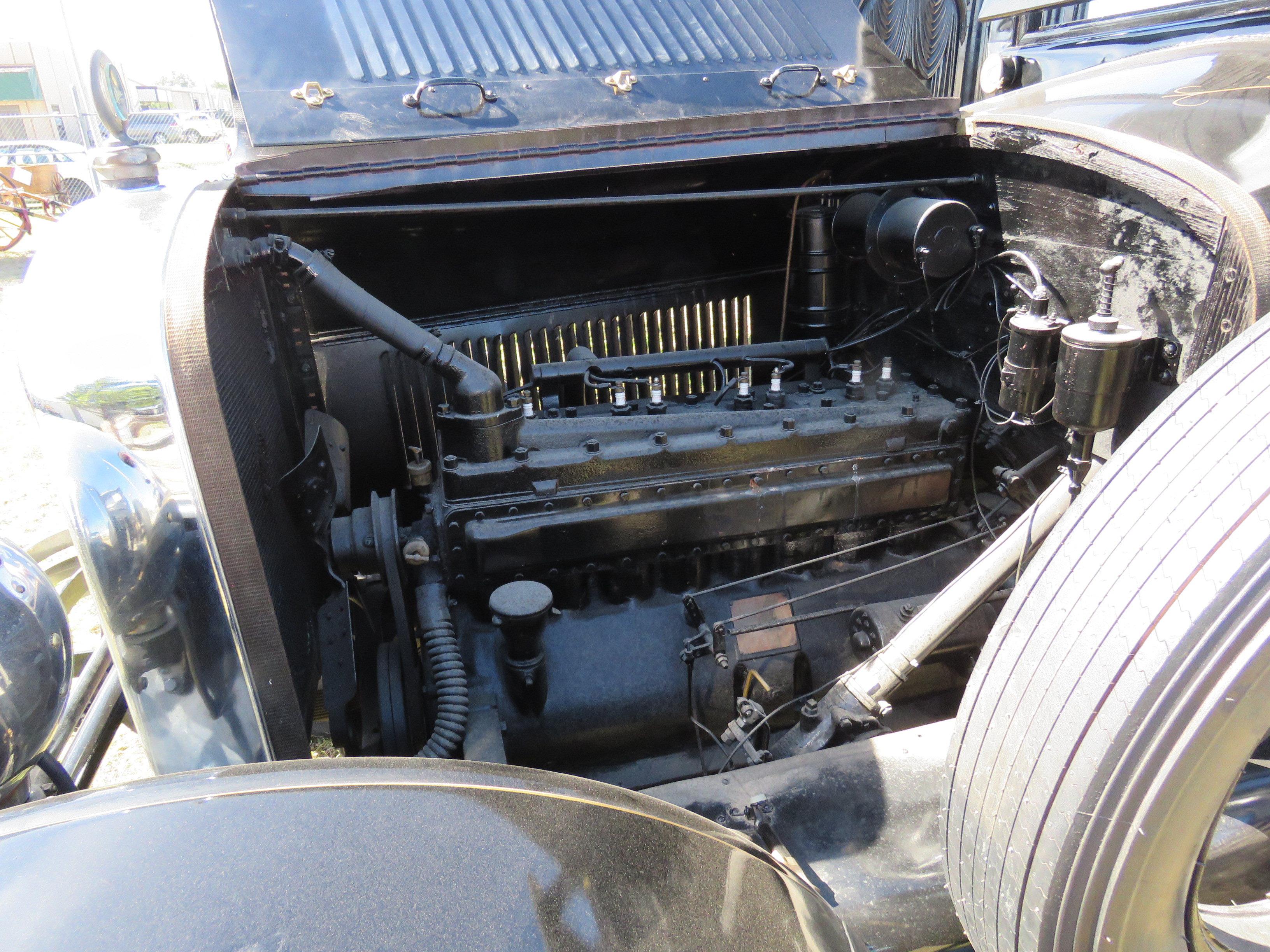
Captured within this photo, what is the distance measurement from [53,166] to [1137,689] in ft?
46.6

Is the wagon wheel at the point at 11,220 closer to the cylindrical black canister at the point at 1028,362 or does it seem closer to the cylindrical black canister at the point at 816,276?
the cylindrical black canister at the point at 816,276

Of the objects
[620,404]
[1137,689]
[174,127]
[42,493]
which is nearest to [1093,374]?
[1137,689]

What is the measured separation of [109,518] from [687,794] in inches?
36.8

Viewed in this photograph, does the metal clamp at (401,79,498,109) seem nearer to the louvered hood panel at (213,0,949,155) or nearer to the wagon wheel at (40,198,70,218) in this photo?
the louvered hood panel at (213,0,949,155)

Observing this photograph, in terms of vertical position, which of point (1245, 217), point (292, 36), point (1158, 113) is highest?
point (292, 36)

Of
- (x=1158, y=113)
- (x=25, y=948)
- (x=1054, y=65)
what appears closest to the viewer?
(x=25, y=948)

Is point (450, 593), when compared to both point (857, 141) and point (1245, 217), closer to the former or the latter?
point (857, 141)

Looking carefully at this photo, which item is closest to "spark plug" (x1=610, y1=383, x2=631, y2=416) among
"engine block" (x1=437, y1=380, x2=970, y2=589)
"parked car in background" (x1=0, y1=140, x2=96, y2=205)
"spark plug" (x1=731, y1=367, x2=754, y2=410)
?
"engine block" (x1=437, y1=380, x2=970, y2=589)

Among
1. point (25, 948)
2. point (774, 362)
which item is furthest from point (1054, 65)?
point (25, 948)

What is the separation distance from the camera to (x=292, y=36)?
6.07 feet

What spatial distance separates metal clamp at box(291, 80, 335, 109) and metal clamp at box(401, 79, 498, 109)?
0.16 metres

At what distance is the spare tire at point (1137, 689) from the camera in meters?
0.80

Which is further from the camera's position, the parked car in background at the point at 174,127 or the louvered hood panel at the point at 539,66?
the parked car in background at the point at 174,127

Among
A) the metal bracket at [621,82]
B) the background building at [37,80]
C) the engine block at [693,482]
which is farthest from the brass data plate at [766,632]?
the background building at [37,80]
